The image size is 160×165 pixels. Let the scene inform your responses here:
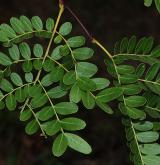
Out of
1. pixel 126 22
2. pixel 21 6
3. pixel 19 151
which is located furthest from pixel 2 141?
pixel 126 22

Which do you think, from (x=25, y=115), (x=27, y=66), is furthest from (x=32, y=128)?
(x=27, y=66)

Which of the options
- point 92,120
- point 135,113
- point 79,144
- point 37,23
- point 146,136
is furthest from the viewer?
point 92,120

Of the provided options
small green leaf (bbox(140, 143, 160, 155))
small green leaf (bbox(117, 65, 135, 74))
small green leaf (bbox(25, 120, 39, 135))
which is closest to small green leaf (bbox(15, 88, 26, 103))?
small green leaf (bbox(25, 120, 39, 135))

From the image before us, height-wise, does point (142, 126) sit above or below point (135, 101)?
below

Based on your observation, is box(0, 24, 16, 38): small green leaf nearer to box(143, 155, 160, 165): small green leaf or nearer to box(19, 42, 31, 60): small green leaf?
box(19, 42, 31, 60): small green leaf

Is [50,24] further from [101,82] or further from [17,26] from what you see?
[101,82]

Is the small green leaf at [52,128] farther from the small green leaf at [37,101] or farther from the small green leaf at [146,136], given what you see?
the small green leaf at [146,136]

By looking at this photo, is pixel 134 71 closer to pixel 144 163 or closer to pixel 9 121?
pixel 144 163
